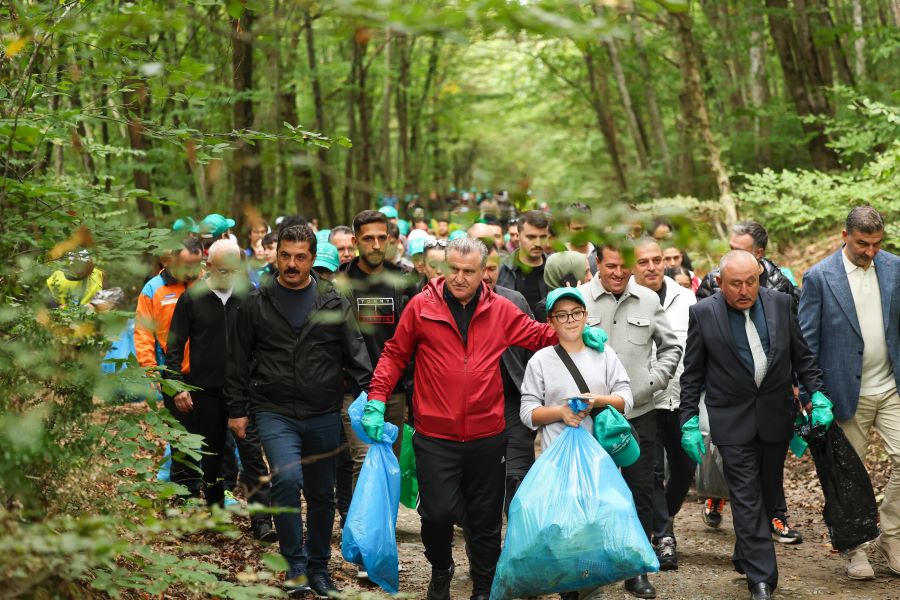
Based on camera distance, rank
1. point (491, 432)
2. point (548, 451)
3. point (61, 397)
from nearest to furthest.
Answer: point (61, 397)
point (548, 451)
point (491, 432)

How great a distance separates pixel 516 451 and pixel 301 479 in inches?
62.2

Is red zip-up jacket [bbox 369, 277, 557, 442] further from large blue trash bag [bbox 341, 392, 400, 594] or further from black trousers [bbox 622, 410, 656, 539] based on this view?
black trousers [bbox 622, 410, 656, 539]

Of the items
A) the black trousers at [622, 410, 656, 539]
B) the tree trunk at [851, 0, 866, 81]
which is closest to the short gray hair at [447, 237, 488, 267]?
the black trousers at [622, 410, 656, 539]

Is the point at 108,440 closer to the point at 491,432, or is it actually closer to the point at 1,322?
the point at 1,322

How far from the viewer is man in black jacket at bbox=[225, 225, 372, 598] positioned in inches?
261

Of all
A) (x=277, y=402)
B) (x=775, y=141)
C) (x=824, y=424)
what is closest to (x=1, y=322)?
(x=277, y=402)

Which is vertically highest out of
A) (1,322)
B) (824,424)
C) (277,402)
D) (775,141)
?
(775,141)

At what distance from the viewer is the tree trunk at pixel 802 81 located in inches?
706

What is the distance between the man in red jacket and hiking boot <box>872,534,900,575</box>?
2.73 metres

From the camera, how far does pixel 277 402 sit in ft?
21.8

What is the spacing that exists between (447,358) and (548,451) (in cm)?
89

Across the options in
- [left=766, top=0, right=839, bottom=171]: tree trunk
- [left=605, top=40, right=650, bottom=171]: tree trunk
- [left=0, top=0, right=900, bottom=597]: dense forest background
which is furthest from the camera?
[left=605, top=40, right=650, bottom=171]: tree trunk

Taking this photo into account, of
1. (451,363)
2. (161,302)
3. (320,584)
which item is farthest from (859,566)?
(161,302)

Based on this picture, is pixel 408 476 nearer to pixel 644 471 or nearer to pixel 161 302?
pixel 644 471
